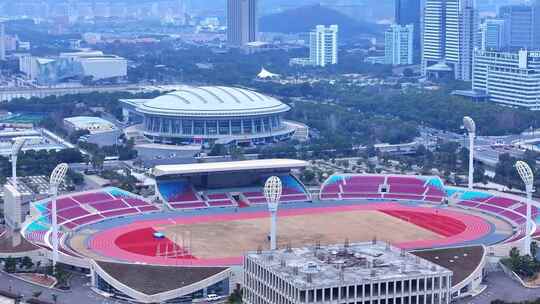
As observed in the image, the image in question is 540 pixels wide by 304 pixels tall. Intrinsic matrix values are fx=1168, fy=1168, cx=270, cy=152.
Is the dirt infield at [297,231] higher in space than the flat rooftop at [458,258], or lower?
lower

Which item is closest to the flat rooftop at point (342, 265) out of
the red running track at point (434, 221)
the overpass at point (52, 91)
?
the red running track at point (434, 221)

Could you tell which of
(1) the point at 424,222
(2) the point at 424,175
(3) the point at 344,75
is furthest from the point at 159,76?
(1) the point at 424,222

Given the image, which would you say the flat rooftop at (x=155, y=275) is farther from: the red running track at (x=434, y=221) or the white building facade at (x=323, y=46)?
the white building facade at (x=323, y=46)

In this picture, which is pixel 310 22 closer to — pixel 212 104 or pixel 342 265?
pixel 212 104

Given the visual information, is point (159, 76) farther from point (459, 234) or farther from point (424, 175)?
point (459, 234)

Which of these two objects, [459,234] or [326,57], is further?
[326,57]

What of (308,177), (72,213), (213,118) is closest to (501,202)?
(308,177)
